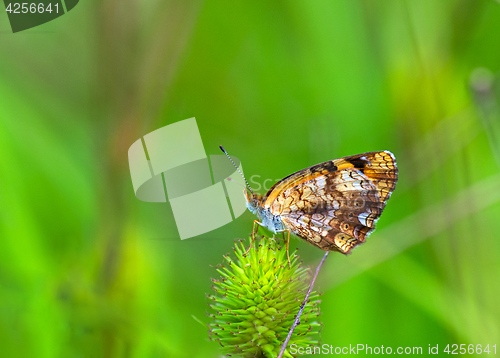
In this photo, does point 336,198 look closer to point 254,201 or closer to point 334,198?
point 334,198

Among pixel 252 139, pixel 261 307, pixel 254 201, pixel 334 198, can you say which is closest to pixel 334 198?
pixel 334 198

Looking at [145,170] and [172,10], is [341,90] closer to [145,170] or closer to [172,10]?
[172,10]

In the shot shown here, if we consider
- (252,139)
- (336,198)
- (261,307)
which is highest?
(252,139)

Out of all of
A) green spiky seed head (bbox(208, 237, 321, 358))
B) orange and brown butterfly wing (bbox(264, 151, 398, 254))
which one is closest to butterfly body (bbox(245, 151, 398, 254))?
orange and brown butterfly wing (bbox(264, 151, 398, 254))

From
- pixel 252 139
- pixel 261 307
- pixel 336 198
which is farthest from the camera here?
pixel 252 139

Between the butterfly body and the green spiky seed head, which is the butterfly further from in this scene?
the green spiky seed head

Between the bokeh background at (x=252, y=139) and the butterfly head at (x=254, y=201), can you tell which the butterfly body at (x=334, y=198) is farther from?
the bokeh background at (x=252, y=139)
